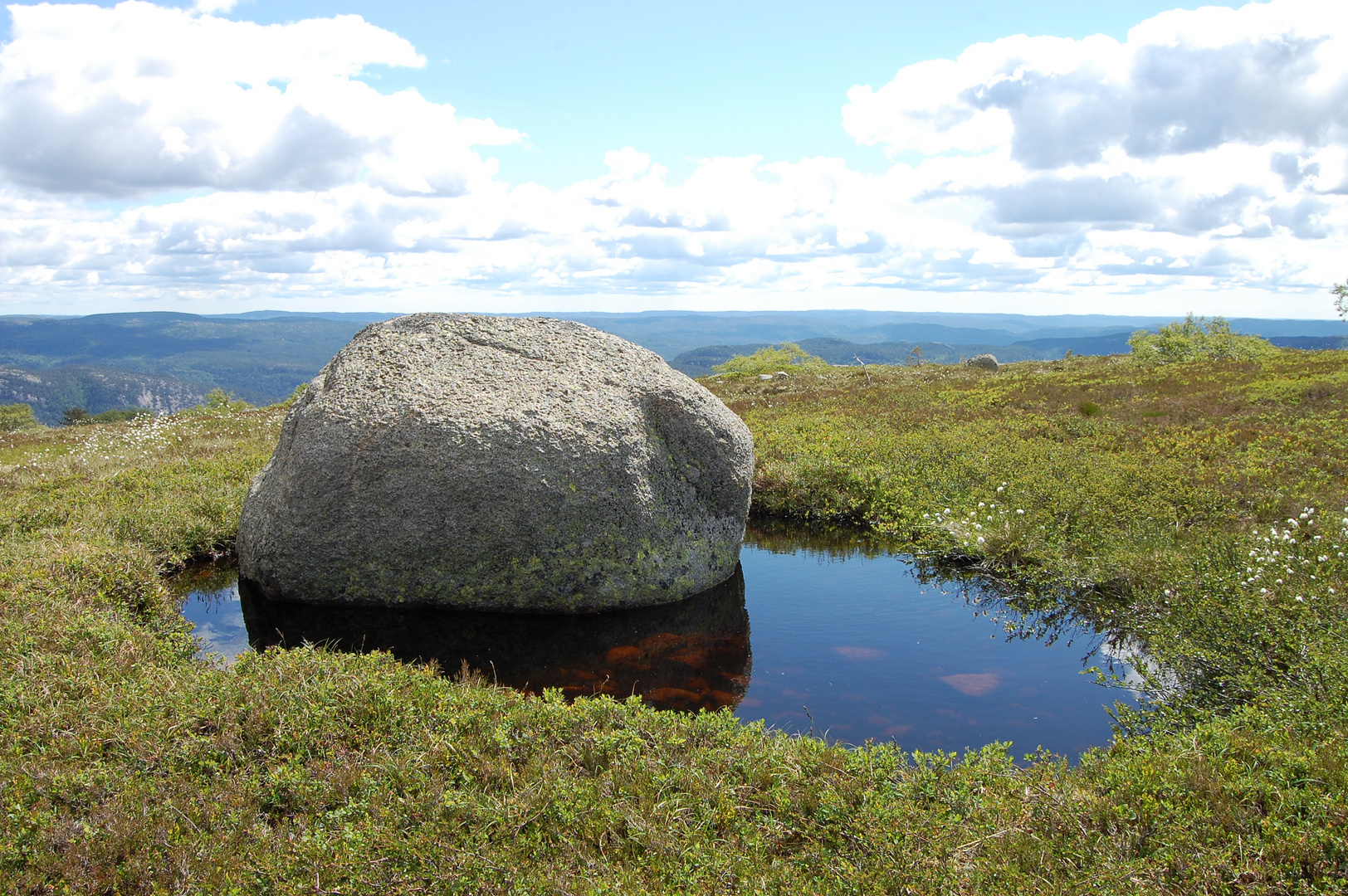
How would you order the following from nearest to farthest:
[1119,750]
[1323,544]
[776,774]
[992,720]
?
[776,774], [1119,750], [992,720], [1323,544]

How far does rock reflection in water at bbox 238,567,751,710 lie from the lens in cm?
855

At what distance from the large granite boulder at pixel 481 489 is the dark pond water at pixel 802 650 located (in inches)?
17.7

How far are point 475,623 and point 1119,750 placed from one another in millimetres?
7191

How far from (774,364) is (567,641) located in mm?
53660

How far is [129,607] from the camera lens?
30.6 feet

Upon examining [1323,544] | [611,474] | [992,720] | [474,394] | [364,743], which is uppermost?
[474,394]

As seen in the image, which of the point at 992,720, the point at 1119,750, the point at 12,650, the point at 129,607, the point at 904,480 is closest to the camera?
the point at 1119,750

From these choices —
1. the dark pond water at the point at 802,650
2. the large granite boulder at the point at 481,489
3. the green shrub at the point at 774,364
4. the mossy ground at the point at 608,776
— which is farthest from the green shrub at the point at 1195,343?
the mossy ground at the point at 608,776

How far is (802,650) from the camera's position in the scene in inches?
371

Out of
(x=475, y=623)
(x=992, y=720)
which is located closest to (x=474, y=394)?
(x=475, y=623)

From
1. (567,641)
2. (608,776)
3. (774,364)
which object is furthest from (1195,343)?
(608,776)

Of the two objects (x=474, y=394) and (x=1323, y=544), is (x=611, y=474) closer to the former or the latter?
(x=474, y=394)

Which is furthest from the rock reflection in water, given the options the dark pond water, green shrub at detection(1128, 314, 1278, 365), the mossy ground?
green shrub at detection(1128, 314, 1278, 365)

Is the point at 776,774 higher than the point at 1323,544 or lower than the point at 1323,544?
lower
